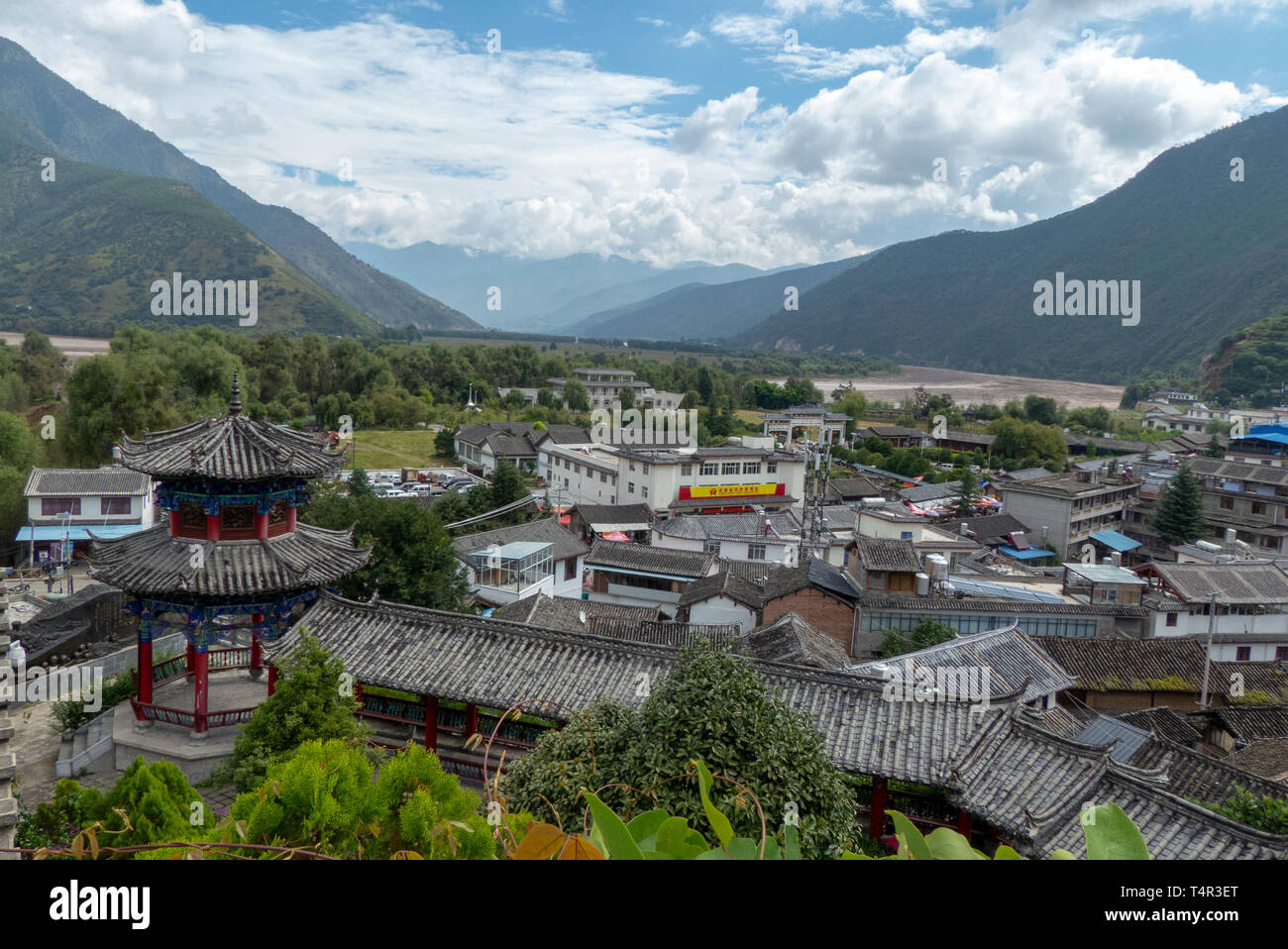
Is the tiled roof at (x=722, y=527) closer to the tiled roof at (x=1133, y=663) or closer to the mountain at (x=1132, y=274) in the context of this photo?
the tiled roof at (x=1133, y=663)

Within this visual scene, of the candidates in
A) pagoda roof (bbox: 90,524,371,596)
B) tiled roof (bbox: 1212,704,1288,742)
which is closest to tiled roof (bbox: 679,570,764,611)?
tiled roof (bbox: 1212,704,1288,742)

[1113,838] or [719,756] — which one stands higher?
[1113,838]

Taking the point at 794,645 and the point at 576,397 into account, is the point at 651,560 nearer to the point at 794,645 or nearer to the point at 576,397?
the point at 794,645

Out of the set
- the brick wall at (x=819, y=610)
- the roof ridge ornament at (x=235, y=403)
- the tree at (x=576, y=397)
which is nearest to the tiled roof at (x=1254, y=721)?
the brick wall at (x=819, y=610)

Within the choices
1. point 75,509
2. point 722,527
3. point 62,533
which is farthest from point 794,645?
point 75,509

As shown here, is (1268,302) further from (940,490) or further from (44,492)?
(44,492)
